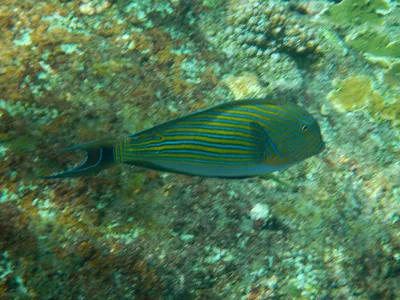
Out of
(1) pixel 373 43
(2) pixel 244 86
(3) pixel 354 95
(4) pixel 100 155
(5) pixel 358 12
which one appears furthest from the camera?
(5) pixel 358 12

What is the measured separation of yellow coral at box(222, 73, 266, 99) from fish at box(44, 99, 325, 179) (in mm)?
1755

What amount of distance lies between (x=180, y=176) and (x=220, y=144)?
104 centimetres

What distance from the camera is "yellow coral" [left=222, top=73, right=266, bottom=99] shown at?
344cm

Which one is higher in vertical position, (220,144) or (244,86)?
(220,144)

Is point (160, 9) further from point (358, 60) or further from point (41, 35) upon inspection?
point (358, 60)

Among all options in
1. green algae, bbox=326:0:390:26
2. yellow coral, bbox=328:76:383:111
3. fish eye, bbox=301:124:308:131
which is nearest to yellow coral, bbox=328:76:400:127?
yellow coral, bbox=328:76:383:111

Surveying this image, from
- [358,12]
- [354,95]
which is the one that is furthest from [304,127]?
[358,12]

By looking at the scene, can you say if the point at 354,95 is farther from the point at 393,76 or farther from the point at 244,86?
the point at 244,86

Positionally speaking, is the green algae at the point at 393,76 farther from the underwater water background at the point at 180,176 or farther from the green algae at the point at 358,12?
the green algae at the point at 358,12

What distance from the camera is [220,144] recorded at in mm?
1647

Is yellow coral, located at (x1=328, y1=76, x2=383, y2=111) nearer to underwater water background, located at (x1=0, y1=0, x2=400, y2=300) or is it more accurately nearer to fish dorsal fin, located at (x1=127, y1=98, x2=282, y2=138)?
underwater water background, located at (x1=0, y1=0, x2=400, y2=300)

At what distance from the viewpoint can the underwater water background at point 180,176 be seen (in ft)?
7.24

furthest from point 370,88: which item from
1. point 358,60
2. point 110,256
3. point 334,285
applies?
point 110,256

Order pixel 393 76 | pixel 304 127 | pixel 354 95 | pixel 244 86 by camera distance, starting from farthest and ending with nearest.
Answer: pixel 393 76
pixel 354 95
pixel 244 86
pixel 304 127
